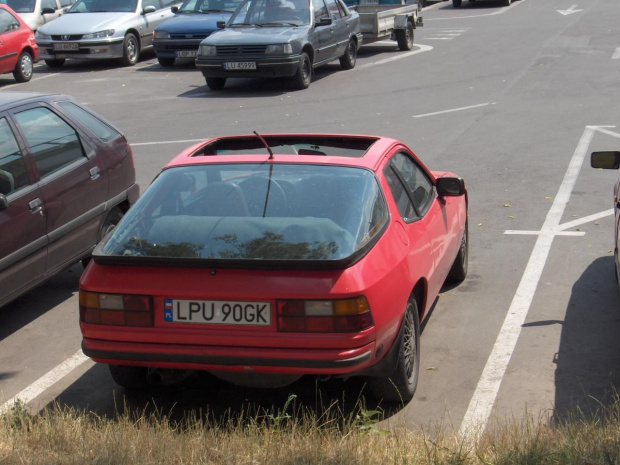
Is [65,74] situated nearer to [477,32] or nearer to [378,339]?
[477,32]

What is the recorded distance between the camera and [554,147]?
13.2 metres

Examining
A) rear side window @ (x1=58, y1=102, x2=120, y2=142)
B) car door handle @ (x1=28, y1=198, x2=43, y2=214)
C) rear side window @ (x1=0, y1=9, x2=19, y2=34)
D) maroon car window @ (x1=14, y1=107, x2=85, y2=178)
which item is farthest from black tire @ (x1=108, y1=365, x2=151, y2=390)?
rear side window @ (x1=0, y1=9, x2=19, y2=34)

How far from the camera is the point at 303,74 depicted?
18938 millimetres

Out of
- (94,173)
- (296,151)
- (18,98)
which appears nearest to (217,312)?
(296,151)

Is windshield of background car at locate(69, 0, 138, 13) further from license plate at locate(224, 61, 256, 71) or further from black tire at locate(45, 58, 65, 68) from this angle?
license plate at locate(224, 61, 256, 71)

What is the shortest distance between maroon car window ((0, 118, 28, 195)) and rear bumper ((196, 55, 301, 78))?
11.5m

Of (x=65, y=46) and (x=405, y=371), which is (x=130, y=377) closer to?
(x=405, y=371)

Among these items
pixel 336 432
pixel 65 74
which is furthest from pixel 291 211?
pixel 65 74

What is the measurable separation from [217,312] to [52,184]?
2983mm

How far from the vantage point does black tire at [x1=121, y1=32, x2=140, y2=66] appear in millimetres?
23062

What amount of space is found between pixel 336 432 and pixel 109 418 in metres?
1.40

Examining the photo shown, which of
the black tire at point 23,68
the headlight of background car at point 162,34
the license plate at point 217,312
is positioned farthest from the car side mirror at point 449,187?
the headlight of background car at point 162,34

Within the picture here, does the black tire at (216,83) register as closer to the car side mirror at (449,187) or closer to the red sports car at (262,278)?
the car side mirror at (449,187)

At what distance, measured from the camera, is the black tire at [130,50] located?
23062 mm
